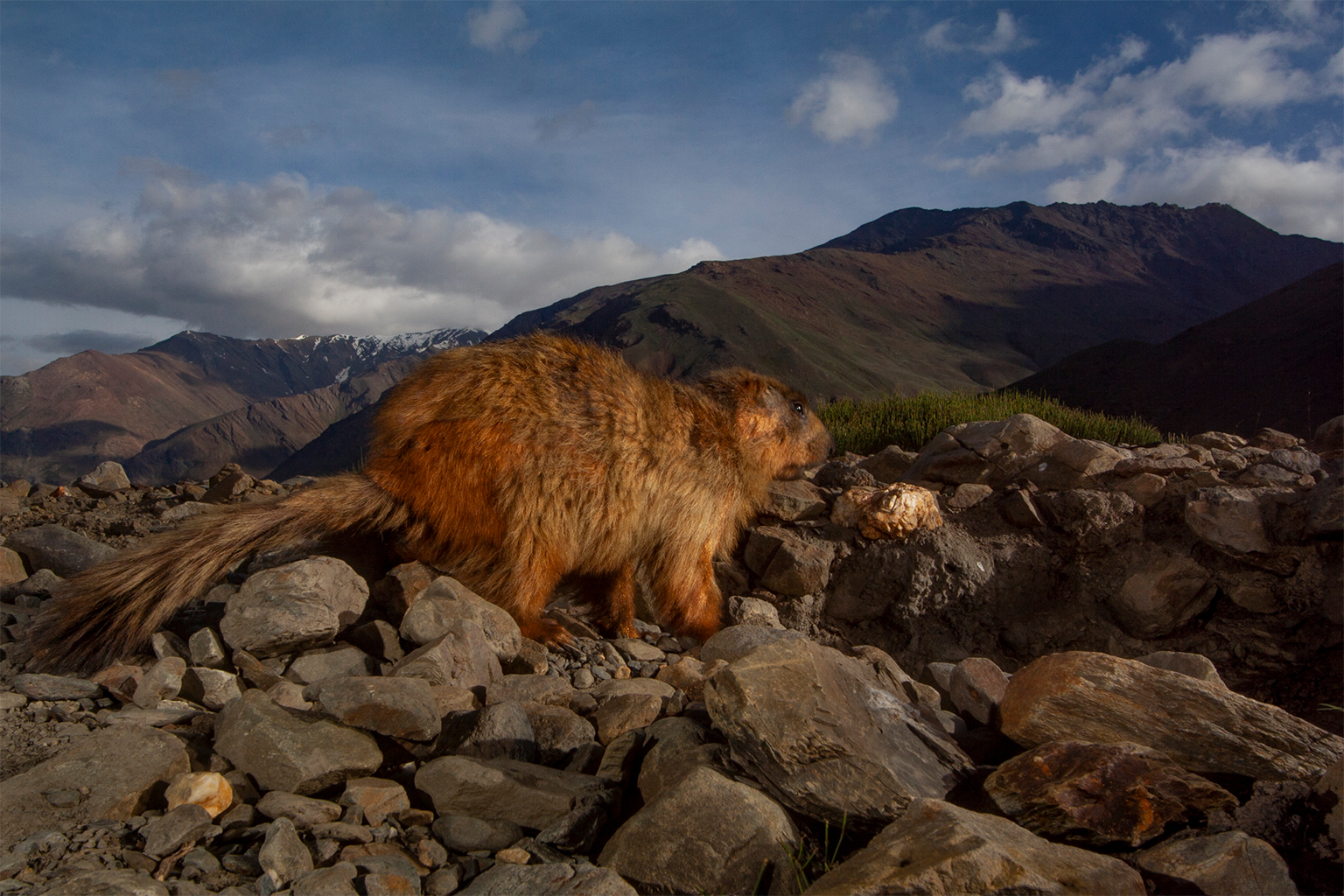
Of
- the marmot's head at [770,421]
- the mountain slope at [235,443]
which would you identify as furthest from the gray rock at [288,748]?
the mountain slope at [235,443]

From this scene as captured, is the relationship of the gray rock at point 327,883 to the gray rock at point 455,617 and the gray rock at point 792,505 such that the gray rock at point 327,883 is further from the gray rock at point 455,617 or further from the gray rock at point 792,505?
the gray rock at point 792,505

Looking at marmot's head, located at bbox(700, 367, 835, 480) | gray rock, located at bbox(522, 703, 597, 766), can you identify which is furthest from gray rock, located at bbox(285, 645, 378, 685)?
marmot's head, located at bbox(700, 367, 835, 480)

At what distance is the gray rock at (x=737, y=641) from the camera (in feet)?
12.8

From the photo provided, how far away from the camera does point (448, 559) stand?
14.4ft

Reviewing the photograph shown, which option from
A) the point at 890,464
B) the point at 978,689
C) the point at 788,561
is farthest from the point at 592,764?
the point at 890,464

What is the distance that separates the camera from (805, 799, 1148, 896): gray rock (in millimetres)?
1685

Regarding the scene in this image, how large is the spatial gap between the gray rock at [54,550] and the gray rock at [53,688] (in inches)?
72.3

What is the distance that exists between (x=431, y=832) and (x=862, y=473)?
16.7 feet

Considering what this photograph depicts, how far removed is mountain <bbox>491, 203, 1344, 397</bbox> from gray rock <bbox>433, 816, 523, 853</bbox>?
37382 millimetres

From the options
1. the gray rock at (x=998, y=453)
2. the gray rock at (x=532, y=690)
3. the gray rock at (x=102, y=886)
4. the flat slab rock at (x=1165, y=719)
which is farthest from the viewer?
the gray rock at (x=998, y=453)

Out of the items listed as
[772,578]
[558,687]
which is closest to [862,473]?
[772,578]

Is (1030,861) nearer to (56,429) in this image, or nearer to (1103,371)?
(1103,371)

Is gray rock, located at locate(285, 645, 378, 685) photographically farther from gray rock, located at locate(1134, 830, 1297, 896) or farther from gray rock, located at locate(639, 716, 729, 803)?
gray rock, located at locate(1134, 830, 1297, 896)

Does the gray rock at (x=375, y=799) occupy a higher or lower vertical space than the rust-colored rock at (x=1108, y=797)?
lower
